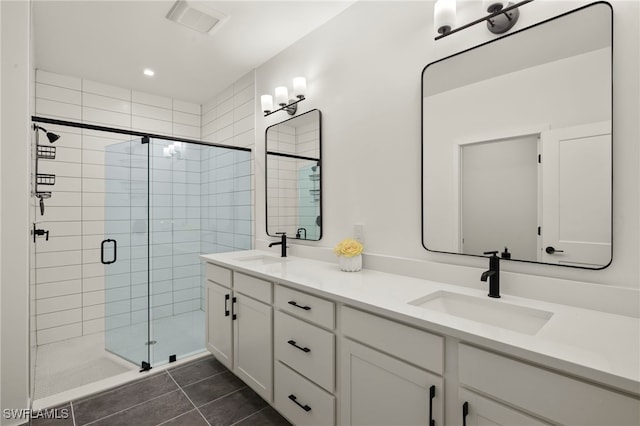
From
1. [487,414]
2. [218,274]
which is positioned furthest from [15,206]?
[487,414]

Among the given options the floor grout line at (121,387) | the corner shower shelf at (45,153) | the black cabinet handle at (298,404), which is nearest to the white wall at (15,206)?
the floor grout line at (121,387)

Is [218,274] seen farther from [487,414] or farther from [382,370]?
[487,414]

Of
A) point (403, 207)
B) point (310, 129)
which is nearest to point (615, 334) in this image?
point (403, 207)

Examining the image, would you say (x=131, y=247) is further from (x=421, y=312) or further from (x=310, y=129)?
(x=421, y=312)

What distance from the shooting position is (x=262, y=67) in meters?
2.90

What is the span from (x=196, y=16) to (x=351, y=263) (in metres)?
2.00

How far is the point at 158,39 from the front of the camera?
2412 mm

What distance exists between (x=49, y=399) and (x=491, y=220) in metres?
2.84

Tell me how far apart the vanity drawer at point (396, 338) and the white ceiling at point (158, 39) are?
6.57ft

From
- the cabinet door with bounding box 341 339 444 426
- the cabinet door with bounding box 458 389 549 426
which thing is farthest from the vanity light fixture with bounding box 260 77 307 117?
the cabinet door with bounding box 458 389 549 426

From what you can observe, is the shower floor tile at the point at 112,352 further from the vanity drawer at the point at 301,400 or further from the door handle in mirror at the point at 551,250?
the door handle in mirror at the point at 551,250

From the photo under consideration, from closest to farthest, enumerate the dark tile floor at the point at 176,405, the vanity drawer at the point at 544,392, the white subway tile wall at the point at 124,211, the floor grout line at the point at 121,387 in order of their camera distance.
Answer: the vanity drawer at the point at 544,392 → the dark tile floor at the point at 176,405 → the floor grout line at the point at 121,387 → the white subway tile wall at the point at 124,211

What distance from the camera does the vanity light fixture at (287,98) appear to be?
2.33m

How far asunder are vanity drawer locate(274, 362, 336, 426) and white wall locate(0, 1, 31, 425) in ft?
4.78
